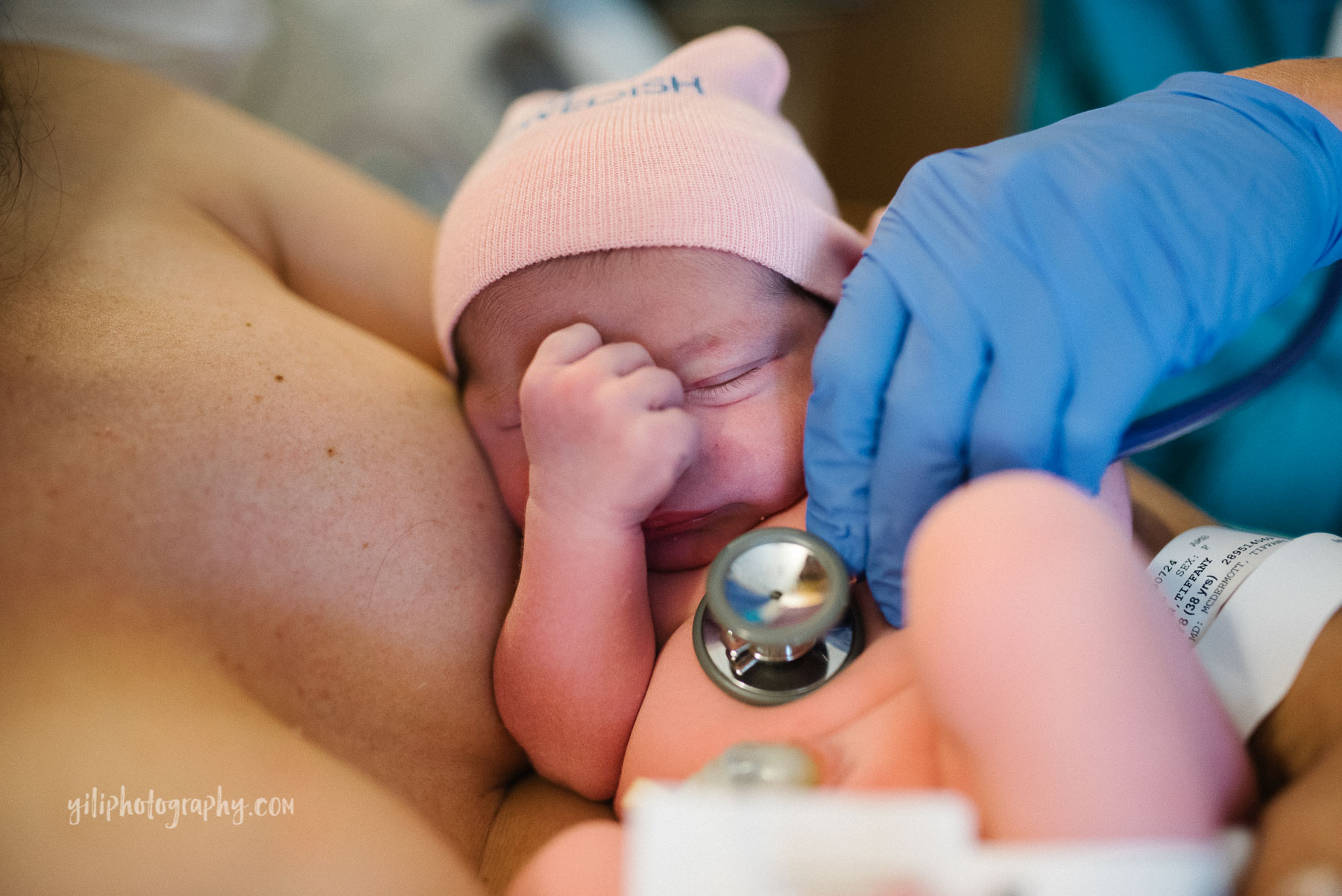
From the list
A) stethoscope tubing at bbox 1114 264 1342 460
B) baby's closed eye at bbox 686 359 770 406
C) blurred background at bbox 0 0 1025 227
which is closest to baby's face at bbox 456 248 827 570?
baby's closed eye at bbox 686 359 770 406

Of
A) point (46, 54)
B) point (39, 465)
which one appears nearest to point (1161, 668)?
point (39, 465)

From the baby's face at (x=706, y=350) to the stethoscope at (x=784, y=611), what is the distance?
121 millimetres

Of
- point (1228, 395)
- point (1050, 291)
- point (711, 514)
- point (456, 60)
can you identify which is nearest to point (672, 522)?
point (711, 514)

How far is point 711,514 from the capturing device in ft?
2.70

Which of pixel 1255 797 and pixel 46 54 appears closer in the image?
pixel 1255 797

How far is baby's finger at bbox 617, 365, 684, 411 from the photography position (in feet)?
2.36

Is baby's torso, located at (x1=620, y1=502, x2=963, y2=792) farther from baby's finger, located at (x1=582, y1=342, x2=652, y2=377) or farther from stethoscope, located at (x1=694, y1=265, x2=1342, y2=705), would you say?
baby's finger, located at (x1=582, y1=342, x2=652, y2=377)

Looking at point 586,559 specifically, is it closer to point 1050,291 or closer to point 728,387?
point 728,387

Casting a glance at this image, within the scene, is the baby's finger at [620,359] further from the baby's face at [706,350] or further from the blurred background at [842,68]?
the blurred background at [842,68]

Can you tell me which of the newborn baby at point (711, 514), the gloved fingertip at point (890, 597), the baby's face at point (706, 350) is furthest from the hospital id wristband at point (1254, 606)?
the baby's face at point (706, 350)

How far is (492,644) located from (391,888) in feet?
0.87

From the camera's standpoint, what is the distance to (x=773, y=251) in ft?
2.69

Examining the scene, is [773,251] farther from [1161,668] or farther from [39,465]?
[39,465]

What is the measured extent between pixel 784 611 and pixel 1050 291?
315 millimetres
